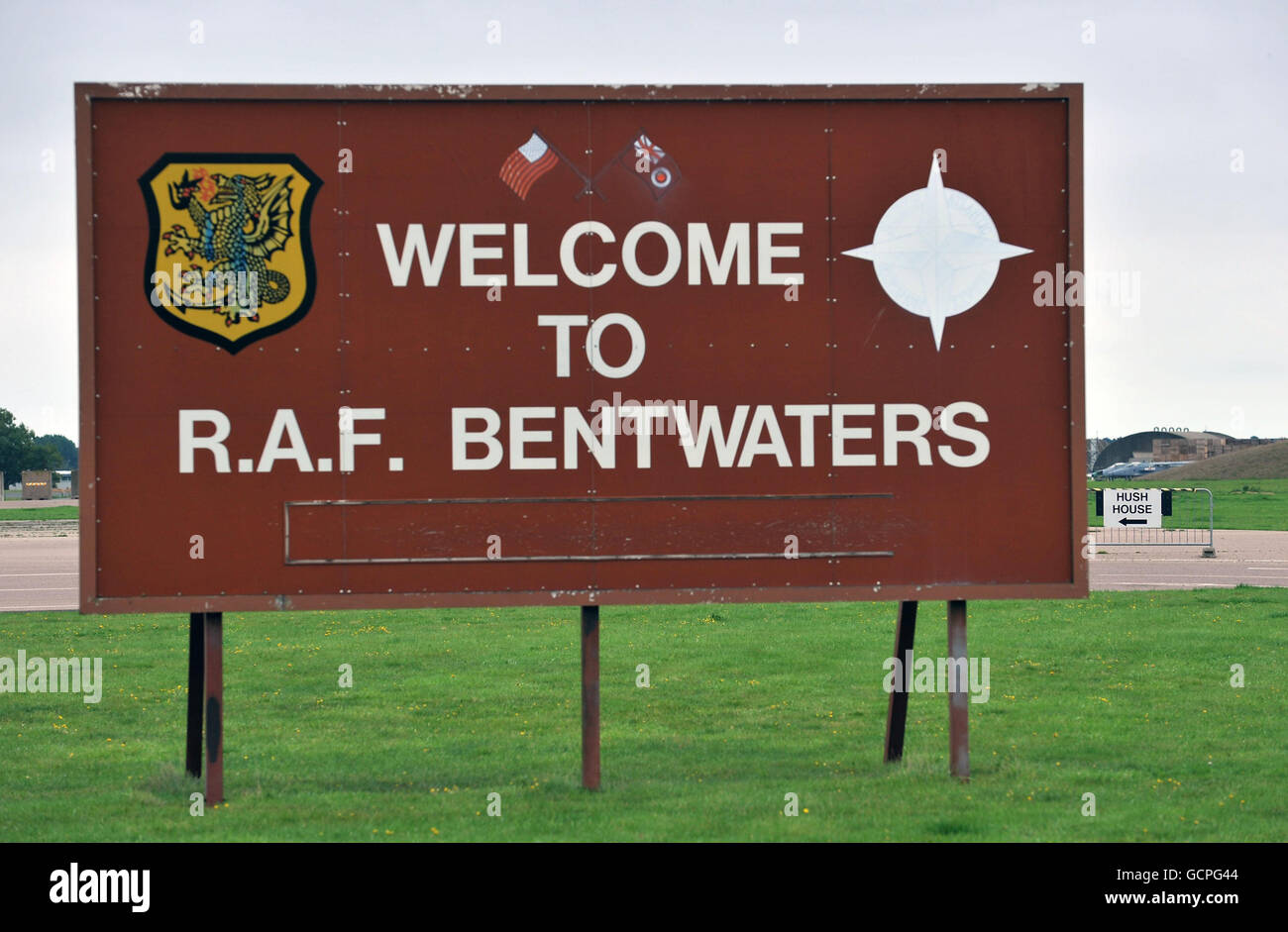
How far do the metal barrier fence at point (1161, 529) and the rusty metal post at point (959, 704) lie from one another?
14322mm

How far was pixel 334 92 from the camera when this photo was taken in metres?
8.89

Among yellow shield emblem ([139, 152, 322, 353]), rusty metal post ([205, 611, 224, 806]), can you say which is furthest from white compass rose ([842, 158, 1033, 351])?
rusty metal post ([205, 611, 224, 806])

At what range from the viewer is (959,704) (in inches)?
362

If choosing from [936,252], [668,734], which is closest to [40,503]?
[668,734]

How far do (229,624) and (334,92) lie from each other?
1111 cm

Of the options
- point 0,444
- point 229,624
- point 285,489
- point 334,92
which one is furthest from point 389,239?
point 0,444

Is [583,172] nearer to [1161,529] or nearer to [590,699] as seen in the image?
[590,699]

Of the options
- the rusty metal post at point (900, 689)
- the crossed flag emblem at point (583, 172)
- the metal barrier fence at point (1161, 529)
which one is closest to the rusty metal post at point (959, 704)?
the rusty metal post at point (900, 689)

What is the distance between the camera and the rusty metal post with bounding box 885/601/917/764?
995 centimetres

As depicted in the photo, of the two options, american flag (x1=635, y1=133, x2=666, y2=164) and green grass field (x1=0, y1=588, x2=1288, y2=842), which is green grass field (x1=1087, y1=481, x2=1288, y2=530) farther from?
american flag (x1=635, y1=133, x2=666, y2=164)

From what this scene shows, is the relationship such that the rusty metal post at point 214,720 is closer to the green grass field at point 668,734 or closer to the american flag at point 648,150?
the green grass field at point 668,734

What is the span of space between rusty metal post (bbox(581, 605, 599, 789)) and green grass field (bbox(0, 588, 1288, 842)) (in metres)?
0.21

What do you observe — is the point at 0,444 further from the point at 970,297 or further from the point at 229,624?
the point at 970,297

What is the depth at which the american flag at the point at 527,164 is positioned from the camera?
29.5ft
